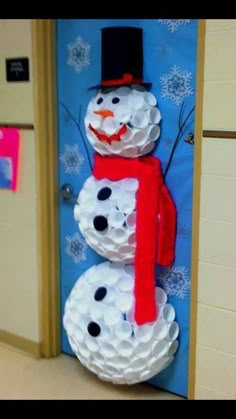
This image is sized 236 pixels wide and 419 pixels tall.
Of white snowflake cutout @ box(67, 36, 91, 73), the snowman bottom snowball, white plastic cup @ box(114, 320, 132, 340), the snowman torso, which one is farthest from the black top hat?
white plastic cup @ box(114, 320, 132, 340)

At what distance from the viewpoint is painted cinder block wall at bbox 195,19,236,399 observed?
1936 mm

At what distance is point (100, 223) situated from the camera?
7.30 feet

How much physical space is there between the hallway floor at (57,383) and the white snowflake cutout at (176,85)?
1.26m

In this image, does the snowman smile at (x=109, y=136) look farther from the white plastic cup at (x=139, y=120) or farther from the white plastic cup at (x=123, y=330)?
the white plastic cup at (x=123, y=330)

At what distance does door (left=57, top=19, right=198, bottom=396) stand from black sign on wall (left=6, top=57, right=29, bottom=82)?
152 millimetres

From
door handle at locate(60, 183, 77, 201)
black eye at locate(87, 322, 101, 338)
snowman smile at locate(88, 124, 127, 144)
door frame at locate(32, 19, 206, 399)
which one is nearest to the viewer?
snowman smile at locate(88, 124, 127, 144)

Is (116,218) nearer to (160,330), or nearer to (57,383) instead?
(160,330)

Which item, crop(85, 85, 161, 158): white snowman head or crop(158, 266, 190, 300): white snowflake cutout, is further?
crop(158, 266, 190, 300): white snowflake cutout

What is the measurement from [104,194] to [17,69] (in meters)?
0.81

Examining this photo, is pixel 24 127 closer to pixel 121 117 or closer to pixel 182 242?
pixel 121 117

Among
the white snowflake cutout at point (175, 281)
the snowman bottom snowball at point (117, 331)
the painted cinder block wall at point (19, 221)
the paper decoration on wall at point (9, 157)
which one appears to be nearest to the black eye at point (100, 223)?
the snowman bottom snowball at point (117, 331)

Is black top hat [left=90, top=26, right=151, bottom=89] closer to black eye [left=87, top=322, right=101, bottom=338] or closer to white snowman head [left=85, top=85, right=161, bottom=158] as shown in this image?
white snowman head [left=85, top=85, right=161, bottom=158]


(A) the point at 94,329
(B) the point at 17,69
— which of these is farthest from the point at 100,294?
(B) the point at 17,69
